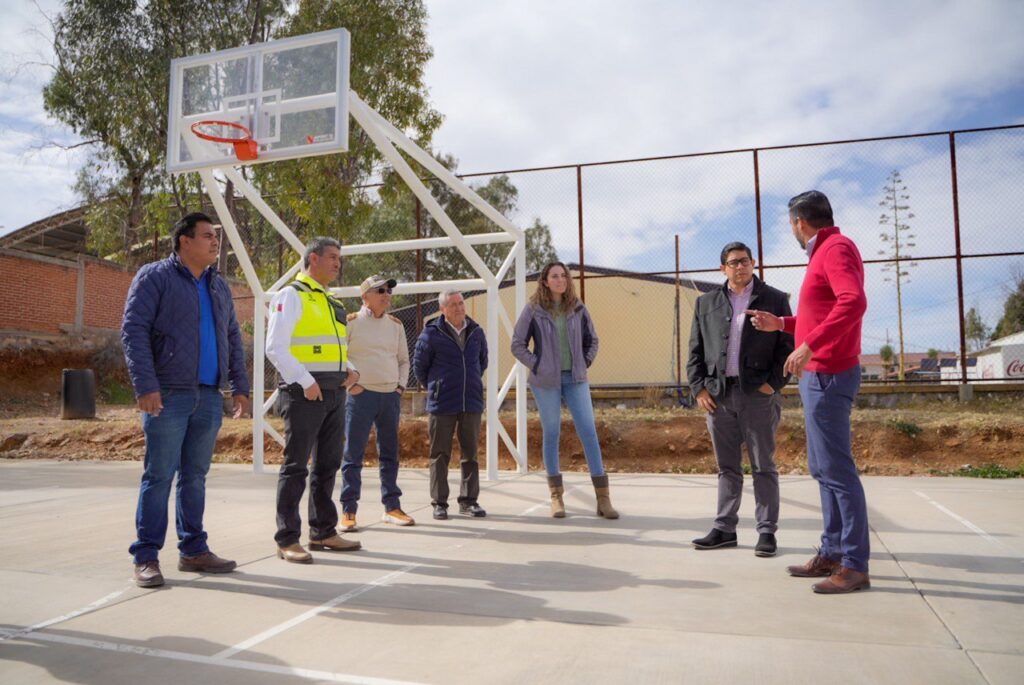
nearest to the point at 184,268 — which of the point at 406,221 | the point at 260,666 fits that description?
the point at 260,666

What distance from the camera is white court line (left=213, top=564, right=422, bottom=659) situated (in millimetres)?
2996

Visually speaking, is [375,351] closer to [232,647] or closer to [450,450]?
[450,450]

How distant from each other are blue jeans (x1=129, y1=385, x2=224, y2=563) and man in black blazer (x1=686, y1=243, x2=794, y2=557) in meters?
3.00

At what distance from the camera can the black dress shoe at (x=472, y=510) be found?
6121 millimetres

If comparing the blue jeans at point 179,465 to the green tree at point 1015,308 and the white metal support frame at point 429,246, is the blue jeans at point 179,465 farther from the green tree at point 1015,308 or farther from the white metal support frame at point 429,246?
the green tree at point 1015,308

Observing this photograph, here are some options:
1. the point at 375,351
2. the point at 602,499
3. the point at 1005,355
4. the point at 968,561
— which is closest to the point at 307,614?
the point at 375,351

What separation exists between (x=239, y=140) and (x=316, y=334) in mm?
3666

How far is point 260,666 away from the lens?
280 centimetres

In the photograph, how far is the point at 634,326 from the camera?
81.0 ft

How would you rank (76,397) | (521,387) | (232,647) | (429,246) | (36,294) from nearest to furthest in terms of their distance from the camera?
1. (232,647)
2. (521,387)
3. (429,246)
4. (76,397)
5. (36,294)

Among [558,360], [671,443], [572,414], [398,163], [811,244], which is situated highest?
[398,163]

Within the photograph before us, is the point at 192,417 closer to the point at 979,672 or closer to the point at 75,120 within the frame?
the point at 979,672

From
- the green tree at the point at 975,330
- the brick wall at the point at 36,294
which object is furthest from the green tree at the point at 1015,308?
the brick wall at the point at 36,294

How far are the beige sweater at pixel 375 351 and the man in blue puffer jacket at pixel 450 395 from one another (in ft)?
1.27
